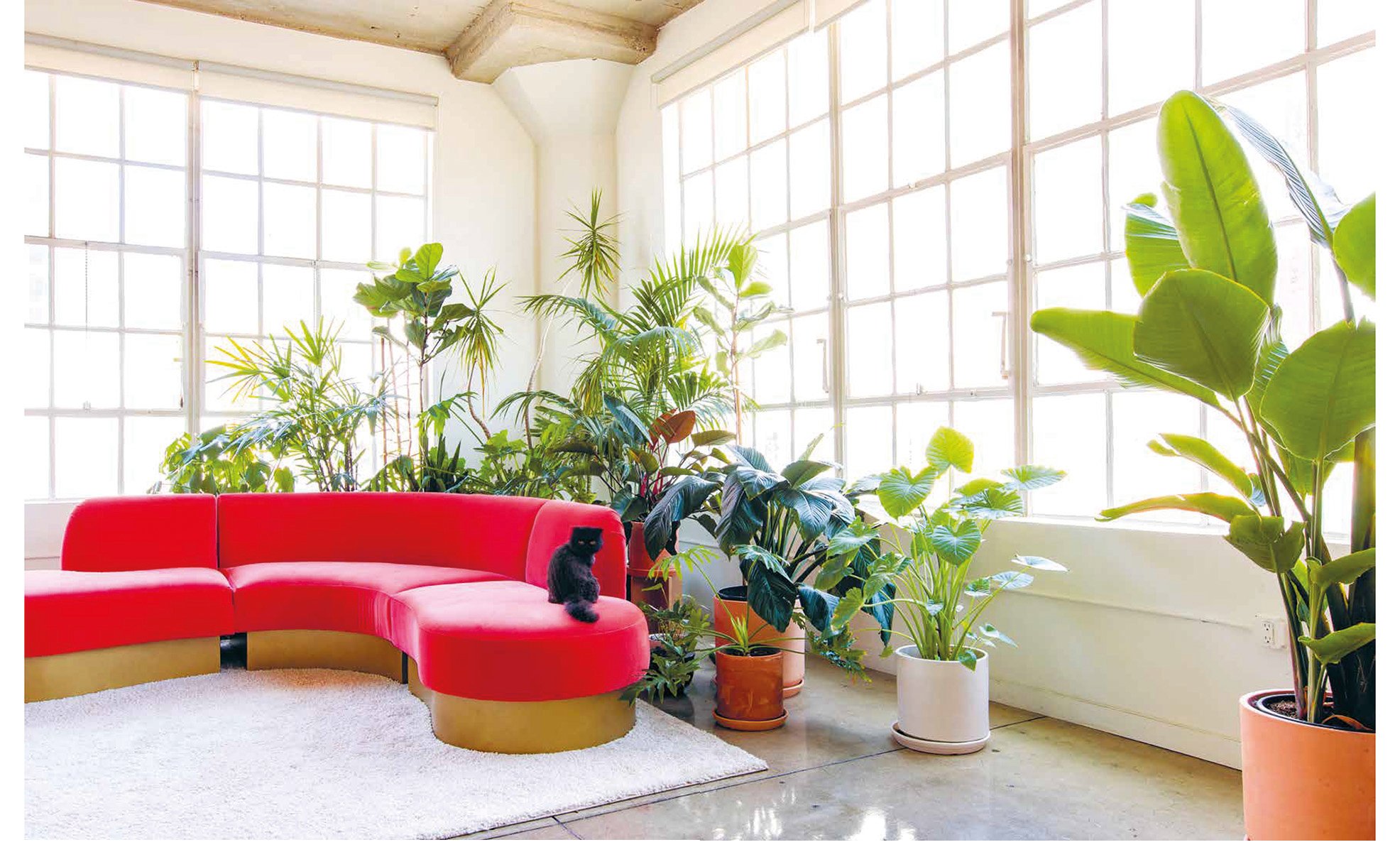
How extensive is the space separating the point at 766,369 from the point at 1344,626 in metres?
3.49

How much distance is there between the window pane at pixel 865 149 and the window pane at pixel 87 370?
4320mm

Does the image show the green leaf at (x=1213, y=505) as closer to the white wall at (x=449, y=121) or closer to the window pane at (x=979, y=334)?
the window pane at (x=979, y=334)

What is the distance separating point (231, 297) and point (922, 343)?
14.0 feet

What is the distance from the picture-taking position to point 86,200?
18.3 feet

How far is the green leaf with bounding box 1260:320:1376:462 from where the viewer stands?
1747 mm

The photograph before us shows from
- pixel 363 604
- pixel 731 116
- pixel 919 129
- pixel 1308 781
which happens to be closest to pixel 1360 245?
pixel 1308 781

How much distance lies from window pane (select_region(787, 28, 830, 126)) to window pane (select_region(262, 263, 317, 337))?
328 centimetres

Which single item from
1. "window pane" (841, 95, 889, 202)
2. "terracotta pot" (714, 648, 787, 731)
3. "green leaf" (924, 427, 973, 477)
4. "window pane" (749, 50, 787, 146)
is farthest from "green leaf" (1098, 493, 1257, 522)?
"window pane" (749, 50, 787, 146)

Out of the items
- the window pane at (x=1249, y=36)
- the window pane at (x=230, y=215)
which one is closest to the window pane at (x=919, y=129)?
the window pane at (x=1249, y=36)

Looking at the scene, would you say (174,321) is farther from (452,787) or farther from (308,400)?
(452,787)

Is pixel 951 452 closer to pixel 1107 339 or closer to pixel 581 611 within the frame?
pixel 1107 339

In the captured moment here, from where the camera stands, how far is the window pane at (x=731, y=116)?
17.9 ft

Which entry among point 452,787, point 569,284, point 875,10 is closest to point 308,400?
point 569,284

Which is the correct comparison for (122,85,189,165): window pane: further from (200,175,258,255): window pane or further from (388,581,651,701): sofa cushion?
(388,581,651,701): sofa cushion
